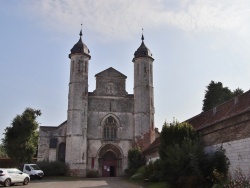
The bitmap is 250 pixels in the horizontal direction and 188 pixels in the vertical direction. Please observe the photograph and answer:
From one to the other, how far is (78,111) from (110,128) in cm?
488

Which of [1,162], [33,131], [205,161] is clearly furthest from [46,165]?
[205,161]

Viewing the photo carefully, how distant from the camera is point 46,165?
125ft

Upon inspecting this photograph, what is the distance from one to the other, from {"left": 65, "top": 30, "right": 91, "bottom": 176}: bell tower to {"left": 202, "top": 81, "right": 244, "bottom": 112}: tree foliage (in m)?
16.2

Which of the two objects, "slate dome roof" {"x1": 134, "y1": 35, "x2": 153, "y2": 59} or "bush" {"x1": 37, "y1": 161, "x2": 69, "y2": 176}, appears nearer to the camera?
"bush" {"x1": 37, "y1": 161, "x2": 69, "y2": 176}

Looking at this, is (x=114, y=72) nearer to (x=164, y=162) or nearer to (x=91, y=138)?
(x=91, y=138)

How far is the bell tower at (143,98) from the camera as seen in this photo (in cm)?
4144

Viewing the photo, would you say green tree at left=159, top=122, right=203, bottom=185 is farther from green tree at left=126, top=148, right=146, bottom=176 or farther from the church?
the church

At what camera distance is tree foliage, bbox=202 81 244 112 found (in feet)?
141

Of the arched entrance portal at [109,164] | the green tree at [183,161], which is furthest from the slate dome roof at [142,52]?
the green tree at [183,161]

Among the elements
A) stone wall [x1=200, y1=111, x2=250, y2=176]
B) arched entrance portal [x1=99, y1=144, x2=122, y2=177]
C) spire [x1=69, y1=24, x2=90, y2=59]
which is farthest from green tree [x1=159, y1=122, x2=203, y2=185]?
spire [x1=69, y1=24, x2=90, y2=59]

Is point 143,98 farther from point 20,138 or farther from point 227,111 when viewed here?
point 227,111

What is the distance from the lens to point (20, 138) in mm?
39312

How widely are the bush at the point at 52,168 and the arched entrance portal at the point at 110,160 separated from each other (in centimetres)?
507

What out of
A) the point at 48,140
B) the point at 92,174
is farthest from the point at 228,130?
the point at 48,140
